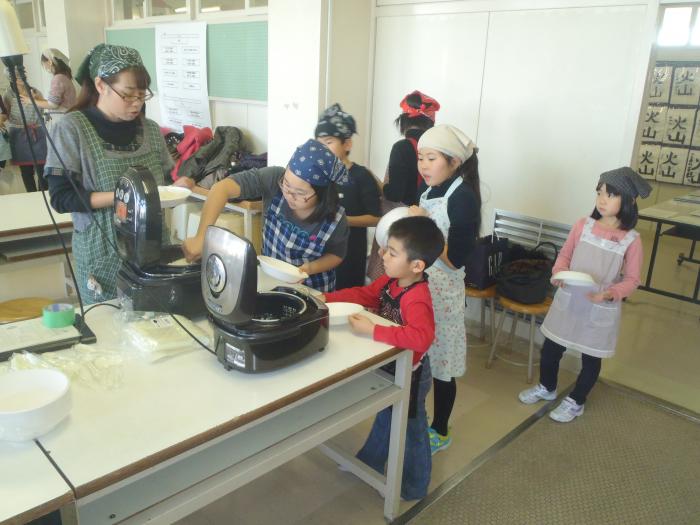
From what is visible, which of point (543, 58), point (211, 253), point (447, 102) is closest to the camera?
point (211, 253)

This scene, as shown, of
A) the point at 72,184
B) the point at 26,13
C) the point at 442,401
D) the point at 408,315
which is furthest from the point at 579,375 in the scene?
the point at 26,13

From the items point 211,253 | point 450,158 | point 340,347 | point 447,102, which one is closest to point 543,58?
point 447,102

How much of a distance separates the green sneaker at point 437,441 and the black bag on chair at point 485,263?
2.86 ft

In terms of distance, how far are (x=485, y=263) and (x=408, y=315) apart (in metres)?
1.28

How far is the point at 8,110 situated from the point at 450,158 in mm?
4721

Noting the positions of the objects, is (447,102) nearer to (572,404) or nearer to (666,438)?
(572,404)

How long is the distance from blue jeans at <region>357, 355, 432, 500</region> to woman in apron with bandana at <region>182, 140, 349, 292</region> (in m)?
0.47

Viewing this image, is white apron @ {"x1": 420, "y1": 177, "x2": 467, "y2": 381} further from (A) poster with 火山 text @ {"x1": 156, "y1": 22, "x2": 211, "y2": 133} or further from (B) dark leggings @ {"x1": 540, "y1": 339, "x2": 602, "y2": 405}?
(A) poster with 火山 text @ {"x1": 156, "y1": 22, "x2": 211, "y2": 133}

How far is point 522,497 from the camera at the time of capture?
1.91 m

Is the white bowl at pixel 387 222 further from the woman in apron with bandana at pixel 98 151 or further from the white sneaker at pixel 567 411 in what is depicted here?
the white sneaker at pixel 567 411

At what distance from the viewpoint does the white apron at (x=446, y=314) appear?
192cm

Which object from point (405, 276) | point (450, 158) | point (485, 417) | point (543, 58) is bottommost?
point (485, 417)

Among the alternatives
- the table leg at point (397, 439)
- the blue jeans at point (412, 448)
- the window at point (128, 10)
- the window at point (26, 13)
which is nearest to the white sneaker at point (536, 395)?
the blue jeans at point (412, 448)

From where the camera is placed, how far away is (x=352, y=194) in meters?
2.37
